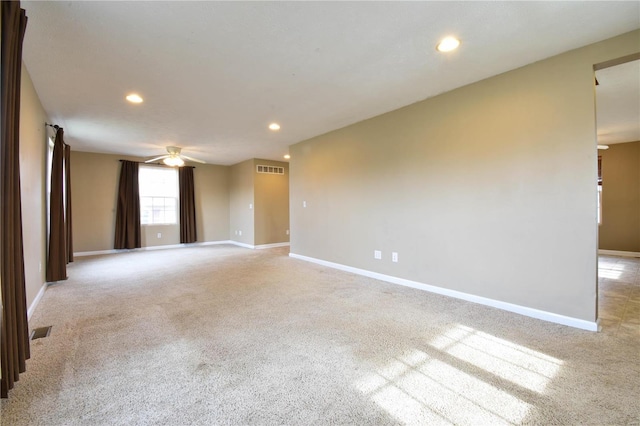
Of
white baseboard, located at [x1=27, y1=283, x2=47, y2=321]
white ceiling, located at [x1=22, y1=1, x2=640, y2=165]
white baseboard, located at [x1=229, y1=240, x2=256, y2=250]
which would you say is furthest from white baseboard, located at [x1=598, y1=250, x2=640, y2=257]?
white baseboard, located at [x1=27, y1=283, x2=47, y2=321]

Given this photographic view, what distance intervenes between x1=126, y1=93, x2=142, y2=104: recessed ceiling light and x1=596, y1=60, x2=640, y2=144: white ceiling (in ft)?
16.9

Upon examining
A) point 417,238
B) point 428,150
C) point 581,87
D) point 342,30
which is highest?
point 342,30

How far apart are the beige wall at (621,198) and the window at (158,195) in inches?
419

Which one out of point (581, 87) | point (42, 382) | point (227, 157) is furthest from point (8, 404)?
point (227, 157)

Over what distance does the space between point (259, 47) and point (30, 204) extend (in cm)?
298

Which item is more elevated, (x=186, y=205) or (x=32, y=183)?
(x=32, y=183)

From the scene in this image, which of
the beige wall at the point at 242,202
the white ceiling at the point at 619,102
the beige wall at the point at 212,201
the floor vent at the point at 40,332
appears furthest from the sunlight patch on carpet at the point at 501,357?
the beige wall at the point at 212,201

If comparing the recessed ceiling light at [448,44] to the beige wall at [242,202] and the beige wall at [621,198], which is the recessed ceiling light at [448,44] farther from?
the beige wall at [621,198]

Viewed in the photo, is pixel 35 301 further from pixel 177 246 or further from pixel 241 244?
pixel 241 244

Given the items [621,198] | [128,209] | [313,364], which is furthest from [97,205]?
[621,198]

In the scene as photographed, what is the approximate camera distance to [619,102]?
12.7ft

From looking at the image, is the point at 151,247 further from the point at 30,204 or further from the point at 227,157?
the point at 30,204

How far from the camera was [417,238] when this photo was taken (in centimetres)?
381

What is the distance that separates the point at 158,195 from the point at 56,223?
3.67 m
